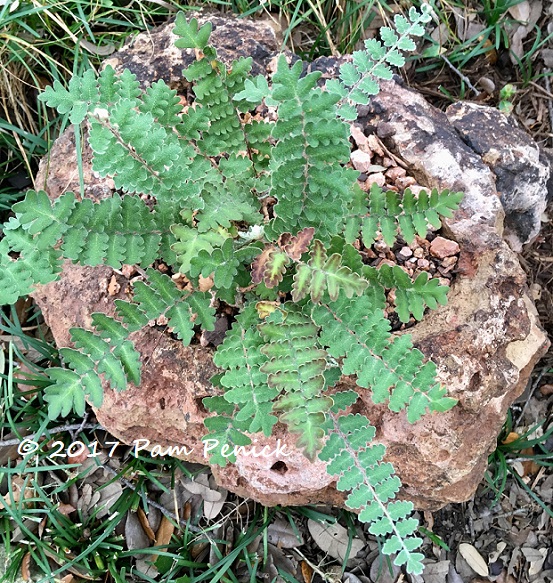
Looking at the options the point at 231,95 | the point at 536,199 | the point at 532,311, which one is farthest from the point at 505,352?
the point at 231,95

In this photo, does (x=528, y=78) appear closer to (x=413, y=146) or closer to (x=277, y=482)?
(x=413, y=146)

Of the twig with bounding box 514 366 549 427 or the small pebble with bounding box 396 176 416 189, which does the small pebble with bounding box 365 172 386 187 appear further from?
the twig with bounding box 514 366 549 427

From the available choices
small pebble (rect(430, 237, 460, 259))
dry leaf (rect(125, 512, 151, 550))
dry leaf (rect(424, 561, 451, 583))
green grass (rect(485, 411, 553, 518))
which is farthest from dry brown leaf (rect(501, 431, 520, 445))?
dry leaf (rect(125, 512, 151, 550))

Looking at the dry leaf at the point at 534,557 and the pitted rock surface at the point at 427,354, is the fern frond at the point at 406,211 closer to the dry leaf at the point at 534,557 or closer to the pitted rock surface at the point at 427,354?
Result: the pitted rock surface at the point at 427,354

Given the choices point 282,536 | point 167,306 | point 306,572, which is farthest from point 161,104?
point 306,572

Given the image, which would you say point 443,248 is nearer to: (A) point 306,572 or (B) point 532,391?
(B) point 532,391

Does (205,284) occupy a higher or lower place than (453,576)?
higher
